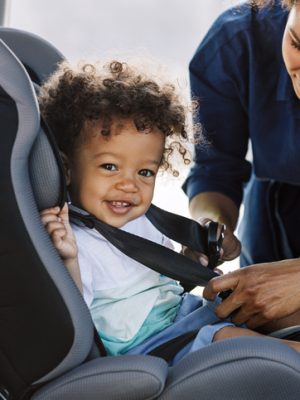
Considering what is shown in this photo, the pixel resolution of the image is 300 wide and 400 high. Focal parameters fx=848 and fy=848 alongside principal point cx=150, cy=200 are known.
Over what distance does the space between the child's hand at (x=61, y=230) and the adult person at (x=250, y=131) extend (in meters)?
0.53

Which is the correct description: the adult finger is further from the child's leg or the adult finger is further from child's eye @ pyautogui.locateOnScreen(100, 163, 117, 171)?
child's eye @ pyautogui.locateOnScreen(100, 163, 117, 171)

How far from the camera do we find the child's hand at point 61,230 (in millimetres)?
1402

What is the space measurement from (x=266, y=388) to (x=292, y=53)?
775mm

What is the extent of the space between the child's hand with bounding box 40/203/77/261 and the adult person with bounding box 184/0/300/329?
0.53 metres

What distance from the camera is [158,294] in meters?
1.66

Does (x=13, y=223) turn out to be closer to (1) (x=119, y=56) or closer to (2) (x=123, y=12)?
(1) (x=119, y=56)

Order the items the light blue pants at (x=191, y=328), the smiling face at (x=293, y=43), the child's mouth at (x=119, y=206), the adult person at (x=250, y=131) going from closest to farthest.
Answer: the light blue pants at (x=191, y=328) < the child's mouth at (x=119, y=206) < the smiling face at (x=293, y=43) < the adult person at (x=250, y=131)

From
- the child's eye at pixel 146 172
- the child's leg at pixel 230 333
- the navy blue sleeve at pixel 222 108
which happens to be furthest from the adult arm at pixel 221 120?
the child's leg at pixel 230 333

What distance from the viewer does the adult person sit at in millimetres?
2061

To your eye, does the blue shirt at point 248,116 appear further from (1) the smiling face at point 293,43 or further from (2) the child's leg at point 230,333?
(2) the child's leg at point 230,333

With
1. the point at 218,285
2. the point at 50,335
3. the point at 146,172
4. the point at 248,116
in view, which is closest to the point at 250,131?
the point at 248,116

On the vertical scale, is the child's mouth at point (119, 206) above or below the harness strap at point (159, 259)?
above

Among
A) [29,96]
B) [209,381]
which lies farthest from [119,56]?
[209,381]

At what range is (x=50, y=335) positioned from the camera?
1.34m
